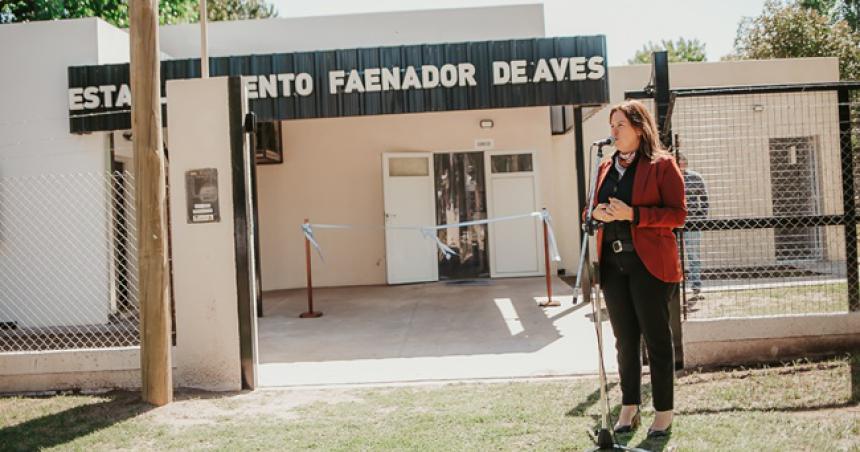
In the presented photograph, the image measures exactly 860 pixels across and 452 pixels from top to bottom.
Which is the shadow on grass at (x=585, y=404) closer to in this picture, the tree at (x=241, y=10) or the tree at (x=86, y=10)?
the tree at (x=86, y=10)

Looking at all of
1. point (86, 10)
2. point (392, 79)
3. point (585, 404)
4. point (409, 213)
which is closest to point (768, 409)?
point (585, 404)

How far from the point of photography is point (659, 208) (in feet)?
11.6

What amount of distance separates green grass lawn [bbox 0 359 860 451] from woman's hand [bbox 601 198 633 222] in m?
1.19

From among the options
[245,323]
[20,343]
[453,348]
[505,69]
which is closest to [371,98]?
[505,69]

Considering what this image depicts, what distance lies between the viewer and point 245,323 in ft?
17.2

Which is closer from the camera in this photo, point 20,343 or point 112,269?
point 20,343

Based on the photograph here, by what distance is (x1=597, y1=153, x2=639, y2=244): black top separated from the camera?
360 cm

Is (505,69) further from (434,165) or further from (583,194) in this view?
(434,165)

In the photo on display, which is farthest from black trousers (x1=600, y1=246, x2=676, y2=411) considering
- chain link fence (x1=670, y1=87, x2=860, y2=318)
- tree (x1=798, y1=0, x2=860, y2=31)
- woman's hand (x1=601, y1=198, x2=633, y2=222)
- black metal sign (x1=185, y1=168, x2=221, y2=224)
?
tree (x1=798, y1=0, x2=860, y2=31)

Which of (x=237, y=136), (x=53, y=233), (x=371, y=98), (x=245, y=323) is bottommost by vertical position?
(x=245, y=323)

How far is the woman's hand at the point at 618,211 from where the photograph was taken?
11.3 ft

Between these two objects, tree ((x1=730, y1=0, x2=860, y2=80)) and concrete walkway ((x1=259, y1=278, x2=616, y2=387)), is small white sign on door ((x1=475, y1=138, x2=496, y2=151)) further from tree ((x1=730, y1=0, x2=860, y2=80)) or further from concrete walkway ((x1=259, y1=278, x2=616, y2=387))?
tree ((x1=730, y1=0, x2=860, y2=80))

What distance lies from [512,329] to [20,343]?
5.42 m

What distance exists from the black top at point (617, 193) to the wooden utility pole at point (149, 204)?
3.15m
